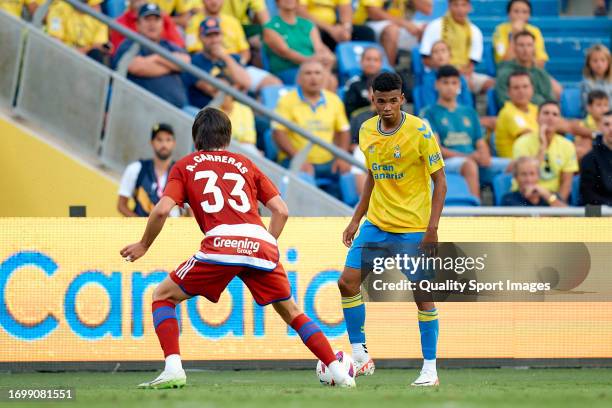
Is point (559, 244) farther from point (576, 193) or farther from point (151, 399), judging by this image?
point (151, 399)

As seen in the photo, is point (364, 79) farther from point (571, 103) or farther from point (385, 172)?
point (385, 172)

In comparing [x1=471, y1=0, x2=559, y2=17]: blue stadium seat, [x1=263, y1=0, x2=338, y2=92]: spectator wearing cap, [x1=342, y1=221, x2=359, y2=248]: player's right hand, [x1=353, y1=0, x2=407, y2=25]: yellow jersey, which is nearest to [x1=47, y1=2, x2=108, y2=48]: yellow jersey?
[x1=263, y1=0, x2=338, y2=92]: spectator wearing cap

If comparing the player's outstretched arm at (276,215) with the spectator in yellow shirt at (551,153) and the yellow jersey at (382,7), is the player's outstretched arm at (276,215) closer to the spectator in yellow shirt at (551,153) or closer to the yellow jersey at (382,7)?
the spectator in yellow shirt at (551,153)

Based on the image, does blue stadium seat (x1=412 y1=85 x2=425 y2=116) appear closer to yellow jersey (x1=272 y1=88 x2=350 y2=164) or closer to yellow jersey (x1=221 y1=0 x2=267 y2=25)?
yellow jersey (x1=272 y1=88 x2=350 y2=164)

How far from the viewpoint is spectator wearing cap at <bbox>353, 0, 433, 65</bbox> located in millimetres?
15984

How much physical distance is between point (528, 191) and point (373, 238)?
4.94 m

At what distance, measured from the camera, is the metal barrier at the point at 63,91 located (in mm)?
13219

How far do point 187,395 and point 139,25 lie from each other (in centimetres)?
745

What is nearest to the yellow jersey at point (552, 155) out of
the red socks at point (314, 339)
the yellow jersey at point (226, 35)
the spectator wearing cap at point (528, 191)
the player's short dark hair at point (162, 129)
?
the spectator wearing cap at point (528, 191)

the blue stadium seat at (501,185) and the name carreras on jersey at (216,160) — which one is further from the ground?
the name carreras on jersey at (216,160)

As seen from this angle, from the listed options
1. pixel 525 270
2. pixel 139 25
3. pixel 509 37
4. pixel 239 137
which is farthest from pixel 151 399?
pixel 509 37

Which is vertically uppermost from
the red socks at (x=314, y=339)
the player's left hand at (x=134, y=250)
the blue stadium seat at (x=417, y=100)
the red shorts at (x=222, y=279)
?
the blue stadium seat at (x=417, y=100)

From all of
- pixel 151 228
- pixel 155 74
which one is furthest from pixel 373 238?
pixel 155 74

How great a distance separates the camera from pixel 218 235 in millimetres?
7922
